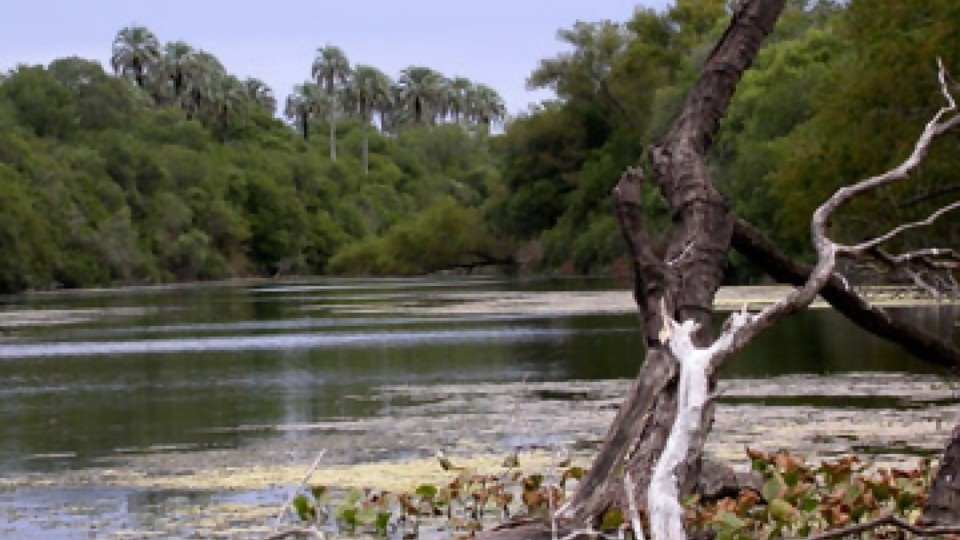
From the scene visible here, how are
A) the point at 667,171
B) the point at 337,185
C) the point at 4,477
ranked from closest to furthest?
the point at 667,171 → the point at 4,477 → the point at 337,185

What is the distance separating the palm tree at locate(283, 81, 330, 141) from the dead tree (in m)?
152

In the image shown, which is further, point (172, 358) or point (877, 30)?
point (877, 30)

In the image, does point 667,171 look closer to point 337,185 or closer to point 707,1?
point 707,1

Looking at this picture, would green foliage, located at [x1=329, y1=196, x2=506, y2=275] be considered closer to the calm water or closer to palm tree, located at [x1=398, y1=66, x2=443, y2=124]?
the calm water

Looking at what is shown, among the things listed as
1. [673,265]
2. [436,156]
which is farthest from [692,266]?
[436,156]

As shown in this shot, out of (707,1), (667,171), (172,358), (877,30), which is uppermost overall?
(707,1)

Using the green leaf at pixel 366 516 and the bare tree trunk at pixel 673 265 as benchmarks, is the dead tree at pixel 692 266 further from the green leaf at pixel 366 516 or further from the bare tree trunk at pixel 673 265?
the green leaf at pixel 366 516

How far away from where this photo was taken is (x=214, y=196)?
112 m

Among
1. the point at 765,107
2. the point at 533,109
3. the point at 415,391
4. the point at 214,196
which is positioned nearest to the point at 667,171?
the point at 415,391

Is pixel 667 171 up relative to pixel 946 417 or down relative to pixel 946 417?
up

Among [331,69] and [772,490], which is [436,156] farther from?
[772,490]

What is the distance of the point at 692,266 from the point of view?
802 centimetres

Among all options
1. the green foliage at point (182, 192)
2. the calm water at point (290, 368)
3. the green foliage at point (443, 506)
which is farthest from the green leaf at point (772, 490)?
the green foliage at point (182, 192)

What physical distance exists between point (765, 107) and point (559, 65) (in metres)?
24.4
